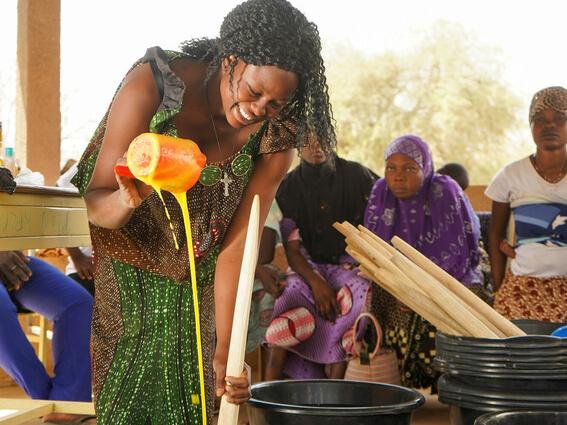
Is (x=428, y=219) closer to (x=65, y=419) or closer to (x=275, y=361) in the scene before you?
(x=275, y=361)

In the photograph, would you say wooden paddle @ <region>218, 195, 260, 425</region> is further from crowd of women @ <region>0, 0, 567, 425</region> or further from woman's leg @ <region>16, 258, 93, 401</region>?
woman's leg @ <region>16, 258, 93, 401</region>

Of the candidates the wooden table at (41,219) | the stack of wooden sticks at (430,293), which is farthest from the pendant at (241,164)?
the wooden table at (41,219)

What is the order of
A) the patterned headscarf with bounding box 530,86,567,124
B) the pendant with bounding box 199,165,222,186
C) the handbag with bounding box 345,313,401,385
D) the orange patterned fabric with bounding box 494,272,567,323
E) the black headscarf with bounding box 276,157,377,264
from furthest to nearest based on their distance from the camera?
1. the black headscarf with bounding box 276,157,377,264
2. the handbag with bounding box 345,313,401,385
3. the patterned headscarf with bounding box 530,86,567,124
4. the orange patterned fabric with bounding box 494,272,567,323
5. the pendant with bounding box 199,165,222,186

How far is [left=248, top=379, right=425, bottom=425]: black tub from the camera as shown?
183 centimetres

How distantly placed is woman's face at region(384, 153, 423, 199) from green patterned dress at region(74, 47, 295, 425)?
258cm

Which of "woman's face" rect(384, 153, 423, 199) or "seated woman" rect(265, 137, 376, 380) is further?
"woman's face" rect(384, 153, 423, 199)

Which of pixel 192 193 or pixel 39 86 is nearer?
pixel 192 193

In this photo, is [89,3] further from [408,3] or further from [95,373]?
[95,373]

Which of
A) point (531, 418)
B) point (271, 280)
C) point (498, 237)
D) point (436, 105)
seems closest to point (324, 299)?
point (271, 280)

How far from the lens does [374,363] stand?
4184 millimetres

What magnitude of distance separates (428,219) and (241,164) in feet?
9.10

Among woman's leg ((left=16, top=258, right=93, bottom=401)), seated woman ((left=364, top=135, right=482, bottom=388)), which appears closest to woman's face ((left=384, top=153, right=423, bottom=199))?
seated woman ((left=364, top=135, right=482, bottom=388))

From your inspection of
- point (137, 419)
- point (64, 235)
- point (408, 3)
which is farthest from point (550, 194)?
point (408, 3)

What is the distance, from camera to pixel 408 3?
18.9 metres
